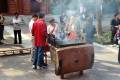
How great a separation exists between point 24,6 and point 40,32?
48.8 feet

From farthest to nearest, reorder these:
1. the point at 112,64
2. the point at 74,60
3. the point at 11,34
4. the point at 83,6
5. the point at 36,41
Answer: the point at 83,6 < the point at 11,34 < the point at 112,64 < the point at 36,41 < the point at 74,60

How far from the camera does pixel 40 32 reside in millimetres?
9023

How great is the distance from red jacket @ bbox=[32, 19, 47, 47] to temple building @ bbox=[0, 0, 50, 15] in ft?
48.0

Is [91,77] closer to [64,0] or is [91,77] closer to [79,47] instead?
[79,47]

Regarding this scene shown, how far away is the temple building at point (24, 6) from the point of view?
2339 centimetres

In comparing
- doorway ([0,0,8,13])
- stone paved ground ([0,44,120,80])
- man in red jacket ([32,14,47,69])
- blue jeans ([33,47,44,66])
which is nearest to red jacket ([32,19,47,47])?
man in red jacket ([32,14,47,69])

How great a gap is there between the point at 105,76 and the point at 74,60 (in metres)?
1.14

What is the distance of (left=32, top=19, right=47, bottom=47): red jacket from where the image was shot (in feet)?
29.5

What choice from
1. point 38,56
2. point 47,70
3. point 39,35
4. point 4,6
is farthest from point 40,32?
point 4,6

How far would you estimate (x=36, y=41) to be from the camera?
9.12 meters

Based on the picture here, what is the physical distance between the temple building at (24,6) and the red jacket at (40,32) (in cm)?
1463

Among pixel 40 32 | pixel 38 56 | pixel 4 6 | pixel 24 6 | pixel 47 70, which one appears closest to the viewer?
pixel 40 32

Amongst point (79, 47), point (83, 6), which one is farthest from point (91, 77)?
point (83, 6)

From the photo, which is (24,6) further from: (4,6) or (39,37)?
(39,37)
